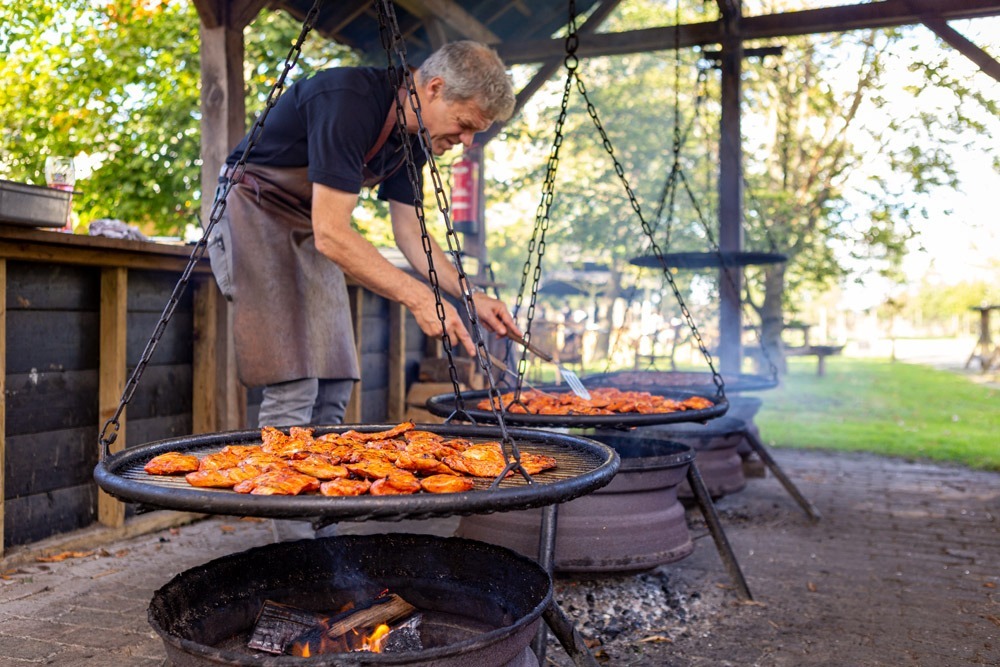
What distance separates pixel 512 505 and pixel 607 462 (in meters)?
0.42

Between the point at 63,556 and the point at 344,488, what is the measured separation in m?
2.71

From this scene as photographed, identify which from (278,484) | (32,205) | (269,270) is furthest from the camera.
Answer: (32,205)

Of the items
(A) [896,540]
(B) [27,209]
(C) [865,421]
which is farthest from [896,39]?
(B) [27,209]

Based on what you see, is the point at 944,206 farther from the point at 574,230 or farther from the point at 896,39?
the point at 574,230

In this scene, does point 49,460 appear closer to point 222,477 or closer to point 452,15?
point 222,477

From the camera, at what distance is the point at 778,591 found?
3379 mm

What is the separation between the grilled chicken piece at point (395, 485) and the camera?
1567 millimetres

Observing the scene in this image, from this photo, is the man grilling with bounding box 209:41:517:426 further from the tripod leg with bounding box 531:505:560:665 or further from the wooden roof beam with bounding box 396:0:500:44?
the wooden roof beam with bounding box 396:0:500:44

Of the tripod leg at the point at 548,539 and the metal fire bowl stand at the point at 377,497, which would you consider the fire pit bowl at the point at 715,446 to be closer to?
the tripod leg at the point at 548,539

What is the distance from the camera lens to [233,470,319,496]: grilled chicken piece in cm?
150

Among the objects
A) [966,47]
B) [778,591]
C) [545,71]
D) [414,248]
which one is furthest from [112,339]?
[966,47]

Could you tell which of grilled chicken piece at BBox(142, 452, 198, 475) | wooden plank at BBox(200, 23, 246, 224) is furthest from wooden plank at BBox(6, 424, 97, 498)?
grilled chicken piece at BBox(142, 452, 198, 475)

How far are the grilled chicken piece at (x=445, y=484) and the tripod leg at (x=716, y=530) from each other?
5.94 ft

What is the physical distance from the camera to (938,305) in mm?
37844
